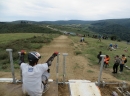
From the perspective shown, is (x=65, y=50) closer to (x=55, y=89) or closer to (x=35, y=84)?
(x=55, y=89)

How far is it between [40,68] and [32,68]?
0.19 meters

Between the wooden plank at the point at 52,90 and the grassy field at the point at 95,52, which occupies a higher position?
the wooden plank at the point at 52,90

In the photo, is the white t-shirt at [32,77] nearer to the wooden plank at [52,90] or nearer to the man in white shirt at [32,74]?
the man in white shirt at [32,74]

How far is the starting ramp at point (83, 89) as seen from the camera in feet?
17.4

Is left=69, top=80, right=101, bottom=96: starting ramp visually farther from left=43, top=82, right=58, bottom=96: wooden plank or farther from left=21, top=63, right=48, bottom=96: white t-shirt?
left=21, top=63, right=48, bottom=96: white t-shirt

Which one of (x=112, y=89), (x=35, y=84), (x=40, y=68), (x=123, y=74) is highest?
(x=40, y=68)

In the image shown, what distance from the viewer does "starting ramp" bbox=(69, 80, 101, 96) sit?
5.32 m

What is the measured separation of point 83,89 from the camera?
218 inches

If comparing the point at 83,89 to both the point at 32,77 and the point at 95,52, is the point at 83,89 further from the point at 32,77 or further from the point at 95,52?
the point at 95,52

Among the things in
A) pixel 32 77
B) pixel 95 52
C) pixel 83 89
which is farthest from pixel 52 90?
pixel 95 52

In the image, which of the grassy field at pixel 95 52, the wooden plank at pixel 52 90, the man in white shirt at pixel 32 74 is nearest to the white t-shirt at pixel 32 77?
the man in white shirt at pixel 32 74

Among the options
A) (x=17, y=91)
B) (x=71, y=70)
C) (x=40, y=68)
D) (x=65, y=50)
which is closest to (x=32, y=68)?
(x=40, y=68)

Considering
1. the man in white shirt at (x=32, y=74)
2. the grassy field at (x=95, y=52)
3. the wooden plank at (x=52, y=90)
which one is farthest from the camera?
the grassy field at (x=95, y=52)

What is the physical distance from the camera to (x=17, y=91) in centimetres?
521
